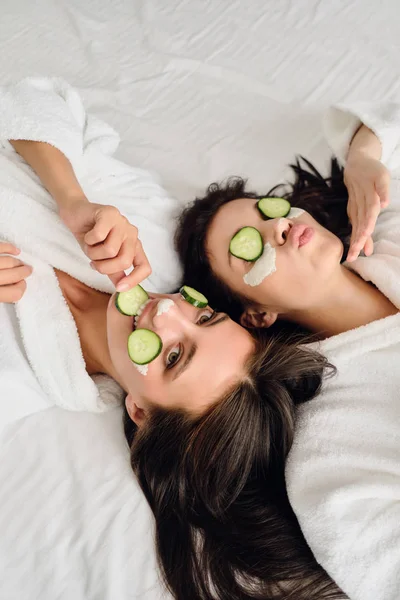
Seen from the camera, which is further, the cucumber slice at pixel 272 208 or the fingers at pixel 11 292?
the cucumber slice at pixel 272 208

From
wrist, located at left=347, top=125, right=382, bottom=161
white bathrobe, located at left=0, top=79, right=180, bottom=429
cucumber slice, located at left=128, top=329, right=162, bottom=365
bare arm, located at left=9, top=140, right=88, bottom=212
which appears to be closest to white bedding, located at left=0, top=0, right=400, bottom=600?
white bathrobe, located at left=0, top=79, right=180, bottom=429

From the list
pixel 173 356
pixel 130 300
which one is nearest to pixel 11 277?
pixel 130 300

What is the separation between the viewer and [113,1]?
75.2 inches

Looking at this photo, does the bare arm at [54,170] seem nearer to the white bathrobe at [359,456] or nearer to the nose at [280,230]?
the nose at [280,230]

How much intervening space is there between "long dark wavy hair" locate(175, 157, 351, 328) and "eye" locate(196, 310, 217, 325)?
0.59ft

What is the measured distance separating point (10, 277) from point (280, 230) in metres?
0.60

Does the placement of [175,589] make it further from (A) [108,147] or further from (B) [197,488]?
(A) [108,147]

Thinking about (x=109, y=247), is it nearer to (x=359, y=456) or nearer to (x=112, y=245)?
(x=112, y=245)

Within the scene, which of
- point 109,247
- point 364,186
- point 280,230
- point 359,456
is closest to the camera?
point 109,247

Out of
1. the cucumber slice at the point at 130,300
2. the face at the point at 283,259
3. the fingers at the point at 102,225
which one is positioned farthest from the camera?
the face at the point at 283,259

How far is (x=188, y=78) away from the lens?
1740mm

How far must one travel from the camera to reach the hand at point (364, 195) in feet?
3.80

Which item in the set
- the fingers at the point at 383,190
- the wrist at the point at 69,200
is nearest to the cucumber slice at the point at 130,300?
the wrist at the point at 69,200

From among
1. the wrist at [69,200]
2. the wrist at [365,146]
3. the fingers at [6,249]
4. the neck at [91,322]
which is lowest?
the neck at [91,322]
